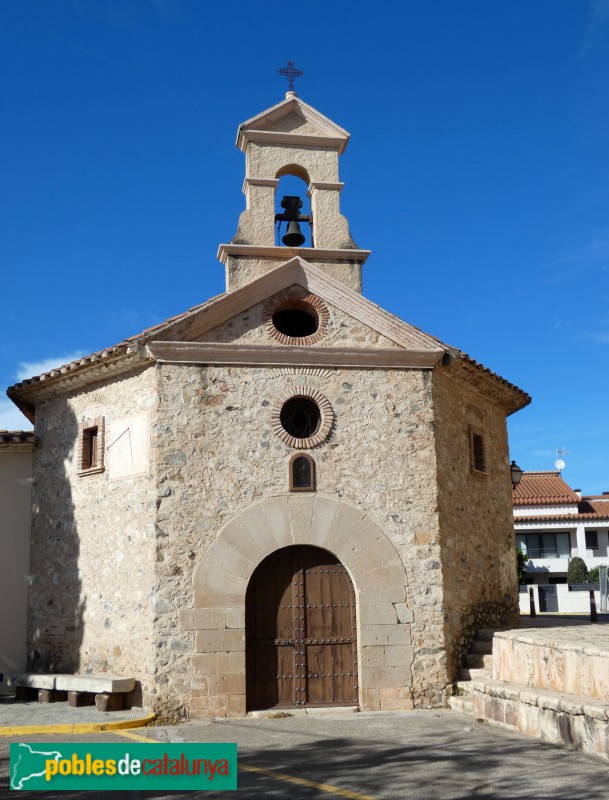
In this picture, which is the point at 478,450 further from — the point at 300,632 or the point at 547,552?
the point at 547,552

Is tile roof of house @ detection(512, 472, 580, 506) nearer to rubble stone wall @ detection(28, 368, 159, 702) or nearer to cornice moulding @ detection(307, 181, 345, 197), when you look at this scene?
cornice moulding @ detection(307, 181, 345, 197)

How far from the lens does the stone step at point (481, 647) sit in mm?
10867

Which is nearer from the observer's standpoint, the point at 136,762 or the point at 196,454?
the point at 136,762

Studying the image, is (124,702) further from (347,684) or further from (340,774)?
(340,774)

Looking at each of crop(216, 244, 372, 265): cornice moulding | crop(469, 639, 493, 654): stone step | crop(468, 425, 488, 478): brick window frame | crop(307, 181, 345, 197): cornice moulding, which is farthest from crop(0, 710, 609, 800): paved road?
crop(307, 181, 345, 197): cornice moulding

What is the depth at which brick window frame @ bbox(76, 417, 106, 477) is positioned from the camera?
11.2 meters

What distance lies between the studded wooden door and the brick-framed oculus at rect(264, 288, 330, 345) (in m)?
2.82

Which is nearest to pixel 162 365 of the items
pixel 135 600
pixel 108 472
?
pixel 108 472

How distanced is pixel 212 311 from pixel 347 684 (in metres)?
5.14

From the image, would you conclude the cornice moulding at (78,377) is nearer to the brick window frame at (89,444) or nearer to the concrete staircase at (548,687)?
the brick window frame at (89,444)

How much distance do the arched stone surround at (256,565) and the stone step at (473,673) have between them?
0.81 meters

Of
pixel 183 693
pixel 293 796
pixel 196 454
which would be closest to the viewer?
pixel 293 796

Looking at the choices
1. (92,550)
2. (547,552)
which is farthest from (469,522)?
(547,552)

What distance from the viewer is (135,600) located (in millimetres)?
10227
